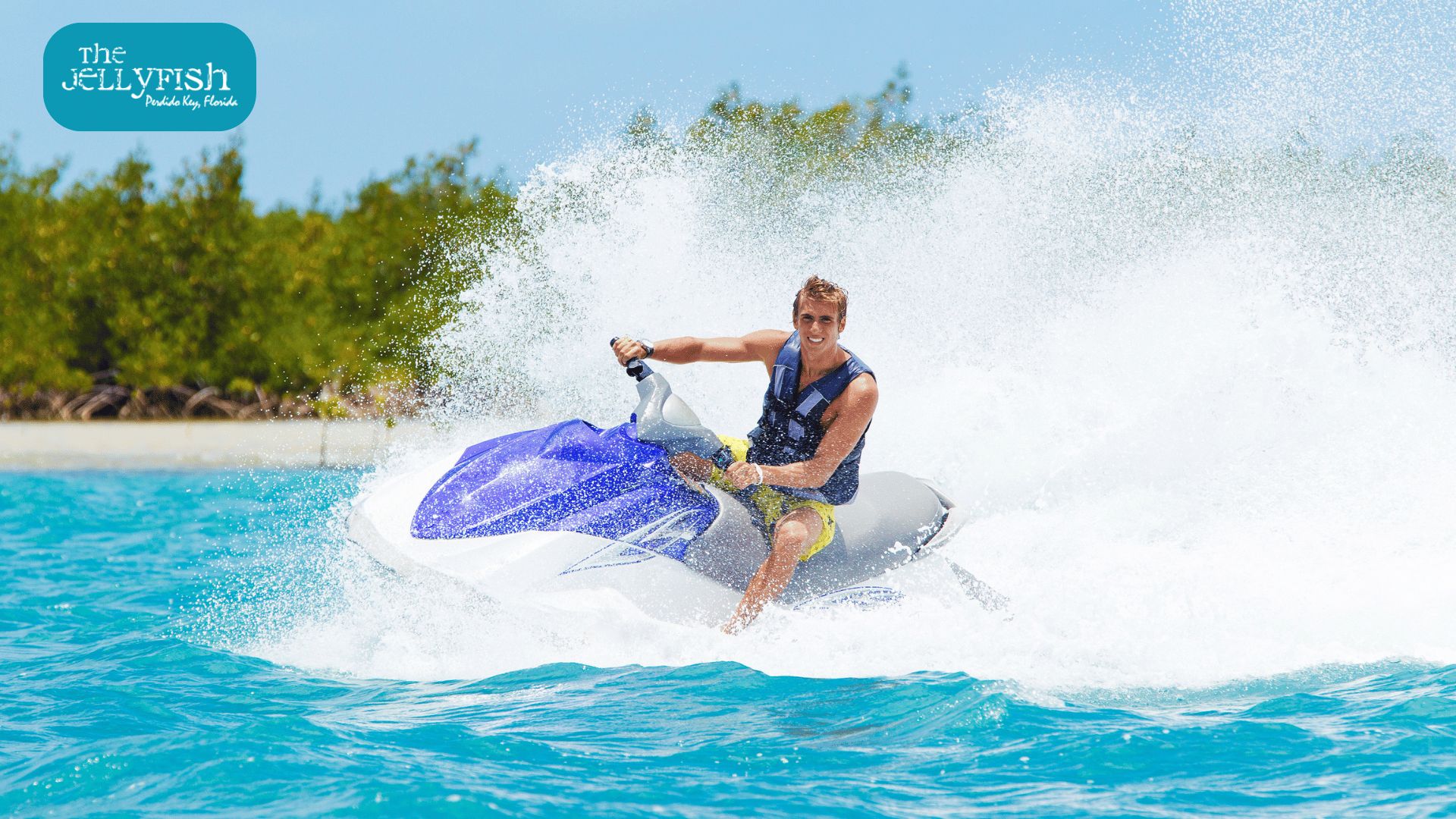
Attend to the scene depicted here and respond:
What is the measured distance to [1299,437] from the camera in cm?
545

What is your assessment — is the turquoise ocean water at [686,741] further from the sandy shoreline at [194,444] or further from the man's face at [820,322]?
the sandy shoreline at [194,444]

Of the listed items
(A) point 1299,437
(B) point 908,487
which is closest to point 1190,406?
(A) point 1299,437

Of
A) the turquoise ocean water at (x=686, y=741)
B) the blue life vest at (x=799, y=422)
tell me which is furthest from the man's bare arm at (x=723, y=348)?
the turquoise ocean water at (x=686, y=741)

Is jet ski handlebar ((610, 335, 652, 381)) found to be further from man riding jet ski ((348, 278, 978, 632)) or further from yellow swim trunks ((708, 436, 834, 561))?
yellow swim trunks ((708, 436, 834, 561))

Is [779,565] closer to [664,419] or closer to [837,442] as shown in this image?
[837,442]

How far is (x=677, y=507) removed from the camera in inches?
151

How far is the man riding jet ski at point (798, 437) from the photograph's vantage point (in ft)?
11.8

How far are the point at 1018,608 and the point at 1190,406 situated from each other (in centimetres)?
224

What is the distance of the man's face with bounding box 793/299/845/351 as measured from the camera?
3566 mm

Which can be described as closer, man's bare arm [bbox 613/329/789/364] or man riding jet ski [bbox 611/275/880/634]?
man riding jet ski [bbox 611/275/880/634]

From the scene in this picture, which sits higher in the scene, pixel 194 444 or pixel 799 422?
pixel 194 444

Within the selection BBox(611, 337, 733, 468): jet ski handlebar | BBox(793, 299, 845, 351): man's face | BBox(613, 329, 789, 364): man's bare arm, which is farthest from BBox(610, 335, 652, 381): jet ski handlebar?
BBox(793, 299, 845, 351): man's face

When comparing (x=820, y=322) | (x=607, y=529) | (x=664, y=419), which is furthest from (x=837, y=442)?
(x=607, y=529)

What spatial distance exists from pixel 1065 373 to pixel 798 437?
10.2ft
